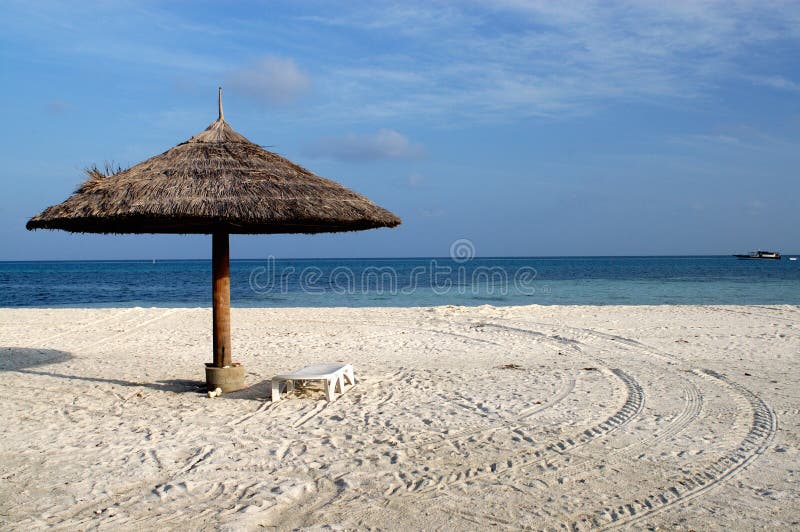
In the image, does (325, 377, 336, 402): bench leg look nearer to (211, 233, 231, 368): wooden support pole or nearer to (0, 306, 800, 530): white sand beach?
(0, 306, 800, 530): white sand beach

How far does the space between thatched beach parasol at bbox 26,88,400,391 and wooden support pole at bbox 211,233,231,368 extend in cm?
1

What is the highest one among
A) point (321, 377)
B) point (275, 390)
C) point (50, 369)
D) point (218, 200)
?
point (218, 200)

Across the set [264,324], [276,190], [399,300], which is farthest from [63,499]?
[399,300]

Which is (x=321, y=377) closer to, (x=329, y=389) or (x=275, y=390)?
(x=329, y=389)

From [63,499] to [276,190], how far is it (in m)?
3.15

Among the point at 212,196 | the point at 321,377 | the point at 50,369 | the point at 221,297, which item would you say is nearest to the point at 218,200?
the point at 212,196

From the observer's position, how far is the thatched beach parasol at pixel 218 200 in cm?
560

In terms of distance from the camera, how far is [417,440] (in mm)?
A: 4871

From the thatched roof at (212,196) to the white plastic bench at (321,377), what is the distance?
4.85ft

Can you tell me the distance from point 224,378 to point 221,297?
845mm

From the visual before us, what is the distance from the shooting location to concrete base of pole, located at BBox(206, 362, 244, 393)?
6.52 m

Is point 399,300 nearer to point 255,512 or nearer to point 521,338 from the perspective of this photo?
point 521,338

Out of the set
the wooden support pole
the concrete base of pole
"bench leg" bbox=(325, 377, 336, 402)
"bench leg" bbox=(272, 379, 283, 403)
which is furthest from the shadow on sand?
"bench leg" bbox=(325, 377, 336, 402)

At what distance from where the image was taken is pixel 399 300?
Answer: 2456cm
